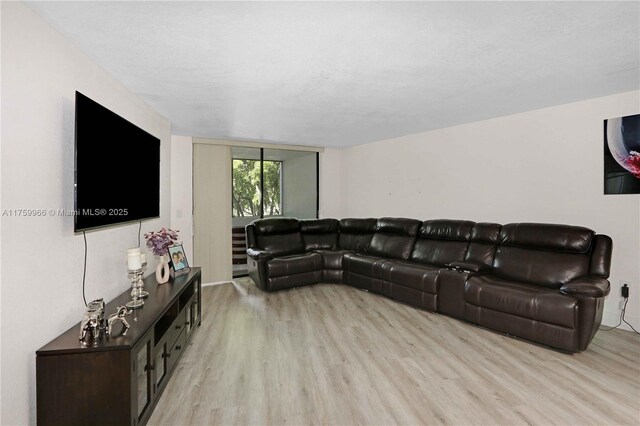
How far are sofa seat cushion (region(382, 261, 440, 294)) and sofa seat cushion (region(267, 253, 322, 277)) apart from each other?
3.69ft

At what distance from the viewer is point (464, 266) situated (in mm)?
3650

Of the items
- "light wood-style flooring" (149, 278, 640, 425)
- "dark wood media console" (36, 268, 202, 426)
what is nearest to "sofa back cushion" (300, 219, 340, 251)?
"light wood-style flooring" (149, 278, 640, 425)

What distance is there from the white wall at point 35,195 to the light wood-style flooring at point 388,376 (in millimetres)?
813

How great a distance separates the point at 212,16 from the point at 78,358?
1888mm

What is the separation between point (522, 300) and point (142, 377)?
3090 millimetres

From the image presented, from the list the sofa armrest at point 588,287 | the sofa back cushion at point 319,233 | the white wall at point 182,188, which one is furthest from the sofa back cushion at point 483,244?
the white wall at point 182,188

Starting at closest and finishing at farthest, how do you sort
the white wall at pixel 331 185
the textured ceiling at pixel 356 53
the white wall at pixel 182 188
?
the textured ceiling at pixel 356 53 < the white wall at pixel 182 188 < the white wall at pixel 331 185

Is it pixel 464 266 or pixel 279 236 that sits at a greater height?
pixel 279 236

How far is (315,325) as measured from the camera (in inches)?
135

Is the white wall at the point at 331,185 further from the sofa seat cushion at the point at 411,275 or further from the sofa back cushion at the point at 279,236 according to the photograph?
the sofa seat cushion at the point at 411,275

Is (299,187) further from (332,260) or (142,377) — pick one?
(142,377)

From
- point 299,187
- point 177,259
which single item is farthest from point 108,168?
point 299,187

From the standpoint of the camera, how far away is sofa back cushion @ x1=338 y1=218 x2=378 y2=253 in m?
5.46

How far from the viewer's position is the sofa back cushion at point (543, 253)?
126 inches
